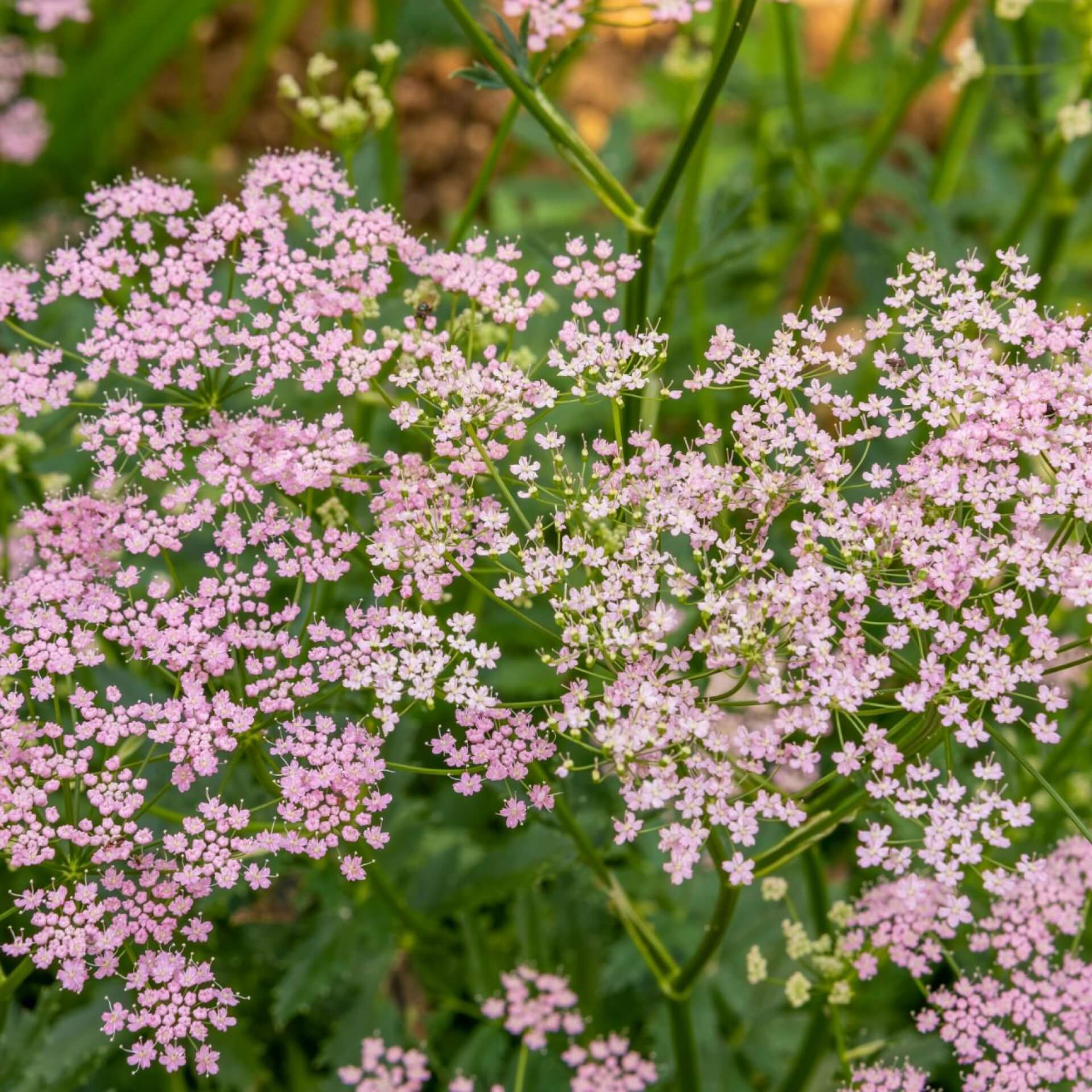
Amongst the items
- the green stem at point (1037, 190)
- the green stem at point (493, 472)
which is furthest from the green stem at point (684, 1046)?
the green stem at point (1037, 190)

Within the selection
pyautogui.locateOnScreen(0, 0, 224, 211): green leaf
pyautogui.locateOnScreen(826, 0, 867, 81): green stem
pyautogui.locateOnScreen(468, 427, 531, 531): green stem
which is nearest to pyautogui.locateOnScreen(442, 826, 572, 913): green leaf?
pyautogui.locateOnScreen(468, 427, 531, 531): green stem

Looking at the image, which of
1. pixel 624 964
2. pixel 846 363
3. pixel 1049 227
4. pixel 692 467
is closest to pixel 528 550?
pixel 692 467

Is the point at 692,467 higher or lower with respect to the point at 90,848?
higher

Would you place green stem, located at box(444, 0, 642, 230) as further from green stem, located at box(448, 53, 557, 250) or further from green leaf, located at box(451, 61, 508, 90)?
green stem, located at box(448, 53, 557, 250)

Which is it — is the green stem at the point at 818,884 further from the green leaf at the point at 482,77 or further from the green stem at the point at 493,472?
the green leaf at the point at 482,77

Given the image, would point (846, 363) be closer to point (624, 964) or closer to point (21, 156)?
point (624, 964)

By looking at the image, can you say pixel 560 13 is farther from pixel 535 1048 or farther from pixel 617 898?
pixel 535 1048

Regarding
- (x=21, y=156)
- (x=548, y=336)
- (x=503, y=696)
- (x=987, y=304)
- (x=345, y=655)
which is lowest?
(x=345, y=655)
